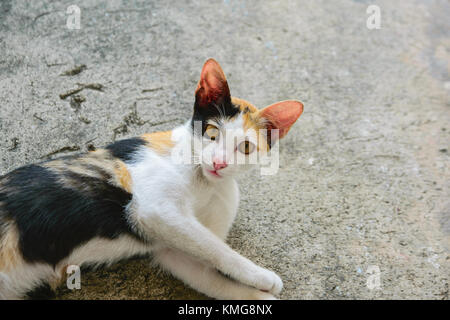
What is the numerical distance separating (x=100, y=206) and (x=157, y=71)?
3.92 ft

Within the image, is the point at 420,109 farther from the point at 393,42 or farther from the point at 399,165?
the point at 393,42

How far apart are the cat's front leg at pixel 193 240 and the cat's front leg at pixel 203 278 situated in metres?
0.07

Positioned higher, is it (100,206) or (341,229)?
(100,206)

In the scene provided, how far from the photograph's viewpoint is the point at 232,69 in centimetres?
242

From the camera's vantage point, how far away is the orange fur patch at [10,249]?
1.17 meters

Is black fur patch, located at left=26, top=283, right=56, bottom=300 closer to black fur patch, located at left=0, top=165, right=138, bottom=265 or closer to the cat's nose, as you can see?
black fur patch, located at left=0, top=165, right=138, bottom=265

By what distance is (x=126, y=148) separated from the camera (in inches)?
57.3

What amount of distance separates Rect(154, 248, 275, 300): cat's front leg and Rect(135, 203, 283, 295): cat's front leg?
0.22ft

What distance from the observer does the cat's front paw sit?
4.41 ft

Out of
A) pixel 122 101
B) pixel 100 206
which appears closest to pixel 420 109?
pixel 122 101
